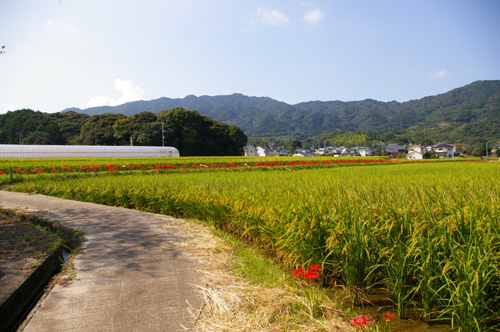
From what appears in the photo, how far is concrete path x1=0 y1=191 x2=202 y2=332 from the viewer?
2.65 m

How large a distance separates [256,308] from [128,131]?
62.3m

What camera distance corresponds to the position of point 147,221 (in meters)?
6.35

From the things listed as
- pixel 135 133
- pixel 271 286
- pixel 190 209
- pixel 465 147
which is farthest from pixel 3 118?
pixel 465 147

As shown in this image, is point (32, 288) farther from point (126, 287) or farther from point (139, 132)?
point (139, 132)

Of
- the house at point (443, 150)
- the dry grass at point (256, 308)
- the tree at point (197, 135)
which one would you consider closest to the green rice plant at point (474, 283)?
the dry grass at point (256, 308)

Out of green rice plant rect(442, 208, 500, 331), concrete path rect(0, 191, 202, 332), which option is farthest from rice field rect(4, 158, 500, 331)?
concrete path rect(0, 191, 202, 332)

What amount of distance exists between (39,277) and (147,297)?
1.58m

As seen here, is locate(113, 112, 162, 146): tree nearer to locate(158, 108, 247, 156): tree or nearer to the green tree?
locate(158, 108, 247, 156): tree

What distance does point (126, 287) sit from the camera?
3.28 m

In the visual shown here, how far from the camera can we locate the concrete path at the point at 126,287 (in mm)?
2646

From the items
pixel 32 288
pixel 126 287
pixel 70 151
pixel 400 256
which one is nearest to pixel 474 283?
pixel 400 256

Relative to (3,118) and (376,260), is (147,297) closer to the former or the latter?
(376,260)

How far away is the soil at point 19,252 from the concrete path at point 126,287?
0.40m

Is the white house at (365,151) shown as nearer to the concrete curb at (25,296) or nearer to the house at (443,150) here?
the house at (443,150)
